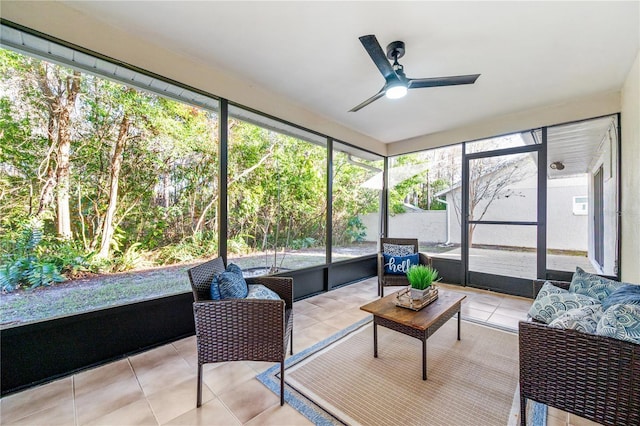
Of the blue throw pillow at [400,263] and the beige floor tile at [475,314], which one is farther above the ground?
the blue throw pillow at [400,263]

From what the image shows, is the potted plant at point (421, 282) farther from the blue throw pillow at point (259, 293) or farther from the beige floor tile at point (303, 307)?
the beige floor tile at point (303, 307)

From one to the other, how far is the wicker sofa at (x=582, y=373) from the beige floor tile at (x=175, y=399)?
1.94 meters

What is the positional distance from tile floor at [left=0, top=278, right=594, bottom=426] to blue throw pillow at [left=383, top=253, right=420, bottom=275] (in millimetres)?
1660

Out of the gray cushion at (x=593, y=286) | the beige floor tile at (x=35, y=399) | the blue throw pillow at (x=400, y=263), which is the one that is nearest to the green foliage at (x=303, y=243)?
the blue throw pillow at (x=400, y=263)

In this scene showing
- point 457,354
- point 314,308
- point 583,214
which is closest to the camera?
point 457,354

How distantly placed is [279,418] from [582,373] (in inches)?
63.5

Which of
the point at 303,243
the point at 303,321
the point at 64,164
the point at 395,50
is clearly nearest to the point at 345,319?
the point at 303,321

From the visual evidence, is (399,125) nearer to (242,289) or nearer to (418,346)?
(418,346)

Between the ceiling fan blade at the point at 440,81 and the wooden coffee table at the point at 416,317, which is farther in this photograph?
the ceiling fan blade at the point at 440,81

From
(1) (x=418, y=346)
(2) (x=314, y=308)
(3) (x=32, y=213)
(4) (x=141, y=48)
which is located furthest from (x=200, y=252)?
(1) (x=418, y=346)

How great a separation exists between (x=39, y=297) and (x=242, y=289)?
149 cm

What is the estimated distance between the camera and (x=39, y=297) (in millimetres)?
1921

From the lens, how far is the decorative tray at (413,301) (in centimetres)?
220

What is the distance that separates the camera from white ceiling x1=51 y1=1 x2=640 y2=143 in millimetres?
1907
